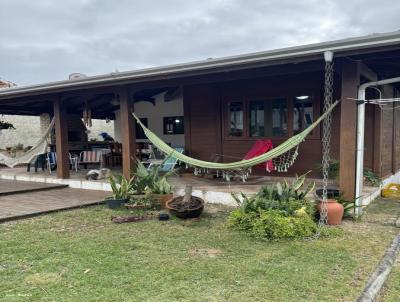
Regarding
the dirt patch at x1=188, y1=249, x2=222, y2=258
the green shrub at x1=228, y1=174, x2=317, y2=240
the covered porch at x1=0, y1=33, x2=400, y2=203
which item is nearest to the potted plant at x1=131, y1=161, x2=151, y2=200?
the covered porch at x1=0, y1=33, x2=400, y2=203

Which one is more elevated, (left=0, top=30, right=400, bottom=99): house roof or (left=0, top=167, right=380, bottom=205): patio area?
(left=0, top=30, right=400, bottom=99): house roof

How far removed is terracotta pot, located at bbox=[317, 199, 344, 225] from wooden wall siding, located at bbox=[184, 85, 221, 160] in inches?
152

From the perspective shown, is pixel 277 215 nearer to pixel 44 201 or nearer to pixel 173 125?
pixel 44 201

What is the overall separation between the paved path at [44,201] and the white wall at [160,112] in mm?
3702

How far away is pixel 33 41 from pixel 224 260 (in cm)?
1899

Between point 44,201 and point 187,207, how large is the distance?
2864mm

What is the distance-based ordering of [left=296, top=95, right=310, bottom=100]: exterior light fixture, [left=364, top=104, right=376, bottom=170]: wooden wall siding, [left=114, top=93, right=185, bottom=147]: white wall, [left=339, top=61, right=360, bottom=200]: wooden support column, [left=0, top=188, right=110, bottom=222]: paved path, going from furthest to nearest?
[left=114, top=93, right=185, bottom=147]: white wall < [left=296, top=95, right=310, bottom=100]: exterior light fixture < [left=364, top=104, right=376, bottom=170]: wooden wall siding < [left=0, top=188, right=110, bottom=222]: paved path < [left=339, top=61, right=360, bottom=200]: wooden support column

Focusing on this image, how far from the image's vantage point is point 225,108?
7891 millimetres

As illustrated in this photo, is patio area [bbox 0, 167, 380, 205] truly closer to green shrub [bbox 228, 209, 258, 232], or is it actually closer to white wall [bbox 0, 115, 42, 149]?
green shrub [bbox 228, 209, 258, 232]

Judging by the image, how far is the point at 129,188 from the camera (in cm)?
584

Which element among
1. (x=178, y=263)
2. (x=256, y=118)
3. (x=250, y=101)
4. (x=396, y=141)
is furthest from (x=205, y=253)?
(x=396, y=141)

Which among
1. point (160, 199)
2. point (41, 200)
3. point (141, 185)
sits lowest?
point (41, 200)

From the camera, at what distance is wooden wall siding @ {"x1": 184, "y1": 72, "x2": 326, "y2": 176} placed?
22.6 feet

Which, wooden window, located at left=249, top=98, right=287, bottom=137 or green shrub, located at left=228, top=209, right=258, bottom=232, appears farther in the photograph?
wooden window, located at left=249, top=98, right=287, bottom=137
